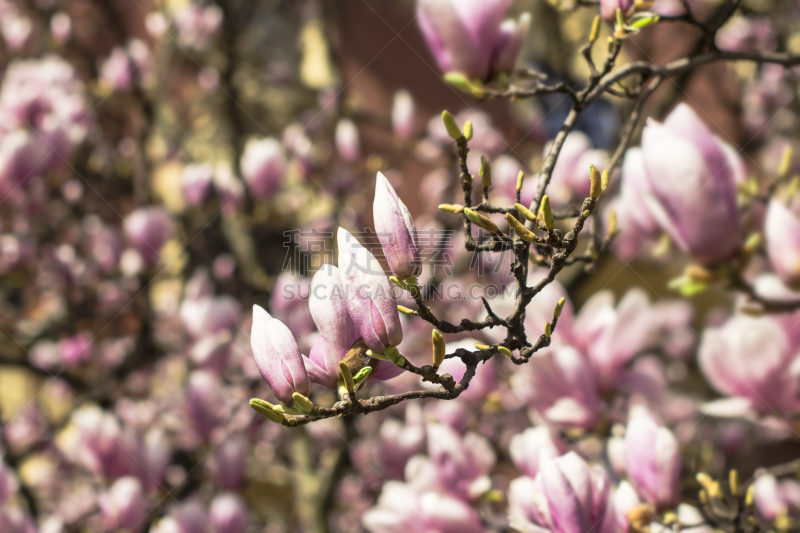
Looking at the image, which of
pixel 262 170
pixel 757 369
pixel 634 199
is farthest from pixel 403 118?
pixel 757 369

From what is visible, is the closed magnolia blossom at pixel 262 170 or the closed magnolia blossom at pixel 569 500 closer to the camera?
the closed magnolia blossom at pixel 569 500

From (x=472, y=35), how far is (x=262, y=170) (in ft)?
3.36

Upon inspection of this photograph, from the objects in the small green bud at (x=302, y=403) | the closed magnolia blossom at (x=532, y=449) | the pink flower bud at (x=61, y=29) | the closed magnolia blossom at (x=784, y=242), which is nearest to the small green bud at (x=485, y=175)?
the small green bud at (x=302, y=403)

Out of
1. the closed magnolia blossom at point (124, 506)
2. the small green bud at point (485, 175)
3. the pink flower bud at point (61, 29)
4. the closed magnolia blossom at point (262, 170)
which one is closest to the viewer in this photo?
the small green bud at point (485, 175)

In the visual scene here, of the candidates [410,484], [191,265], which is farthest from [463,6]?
[191,265]

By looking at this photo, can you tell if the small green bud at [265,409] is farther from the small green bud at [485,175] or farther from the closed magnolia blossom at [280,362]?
the small green bud at [485,175]

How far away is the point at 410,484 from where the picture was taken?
0.86 m

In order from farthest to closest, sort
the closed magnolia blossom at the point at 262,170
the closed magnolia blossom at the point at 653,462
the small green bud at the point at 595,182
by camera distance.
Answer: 1. the closed magnolia blossom at the point at 262,170
2. the closed magnolia blossom at the point at 653,462
3. the small green bud at the point at 595,182

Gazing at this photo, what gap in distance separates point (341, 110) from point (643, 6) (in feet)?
4.41

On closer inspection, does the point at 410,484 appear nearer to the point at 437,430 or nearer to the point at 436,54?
the point at 437,430

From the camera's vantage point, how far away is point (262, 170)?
1681mm

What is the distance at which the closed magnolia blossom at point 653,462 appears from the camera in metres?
0.68

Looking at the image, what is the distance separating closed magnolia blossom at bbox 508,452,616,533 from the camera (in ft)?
2.02

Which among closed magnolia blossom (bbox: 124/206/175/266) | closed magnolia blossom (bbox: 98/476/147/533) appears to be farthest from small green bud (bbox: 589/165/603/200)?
closed magnolia blossom (bbox: 124/206/175/266)
